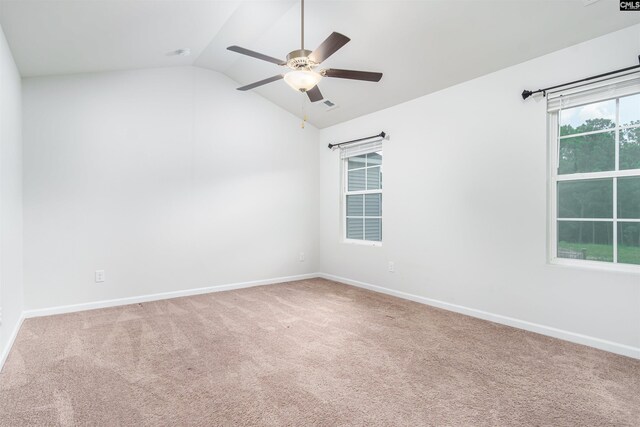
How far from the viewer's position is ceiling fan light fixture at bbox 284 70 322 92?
250cm

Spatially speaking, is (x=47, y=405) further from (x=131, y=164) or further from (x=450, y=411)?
(x=131, y=164)

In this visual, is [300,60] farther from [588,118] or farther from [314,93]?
[588,118]

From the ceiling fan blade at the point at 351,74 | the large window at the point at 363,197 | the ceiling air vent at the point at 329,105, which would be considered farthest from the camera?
the large window at the point at 363,197

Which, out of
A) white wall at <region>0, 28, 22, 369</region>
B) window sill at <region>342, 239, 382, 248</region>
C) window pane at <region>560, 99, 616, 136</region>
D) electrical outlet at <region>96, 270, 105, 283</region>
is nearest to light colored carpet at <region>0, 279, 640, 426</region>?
white wall at <region>0, 28, 22, 369</region>

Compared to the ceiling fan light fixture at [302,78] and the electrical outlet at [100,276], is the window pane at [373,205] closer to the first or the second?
the ceiling fan light fixture at [302,78]

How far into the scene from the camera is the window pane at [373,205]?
4809 millimetres

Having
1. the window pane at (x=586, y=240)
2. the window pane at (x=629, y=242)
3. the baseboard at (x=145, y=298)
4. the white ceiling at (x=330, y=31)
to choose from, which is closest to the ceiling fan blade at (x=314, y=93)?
the white ceiling at (x=330, y=31)

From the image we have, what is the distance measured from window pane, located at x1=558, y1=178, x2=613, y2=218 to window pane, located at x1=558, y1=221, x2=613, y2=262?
0.26 ft

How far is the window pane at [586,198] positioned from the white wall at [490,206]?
0.17m

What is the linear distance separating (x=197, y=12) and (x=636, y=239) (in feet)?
13.3

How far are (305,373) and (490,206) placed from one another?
242 cm

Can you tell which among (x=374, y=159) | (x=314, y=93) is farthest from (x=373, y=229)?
(x=314, y=93)

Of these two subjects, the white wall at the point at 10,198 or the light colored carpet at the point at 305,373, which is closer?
the light colored carpet at the point at 305,373

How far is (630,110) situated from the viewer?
2.66 m
